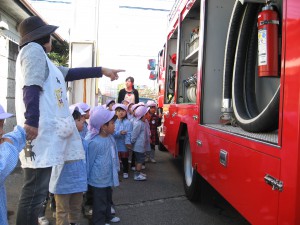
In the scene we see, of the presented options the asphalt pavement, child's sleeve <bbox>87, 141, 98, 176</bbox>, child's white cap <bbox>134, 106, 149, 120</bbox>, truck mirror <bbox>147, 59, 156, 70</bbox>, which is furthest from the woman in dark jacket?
child's sleeve <bbox>87, 141, 98, 176</bbox>

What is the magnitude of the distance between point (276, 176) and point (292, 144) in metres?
0.22

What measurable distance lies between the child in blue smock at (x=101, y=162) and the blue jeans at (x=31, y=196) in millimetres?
819

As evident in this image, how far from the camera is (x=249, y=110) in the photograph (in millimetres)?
2865

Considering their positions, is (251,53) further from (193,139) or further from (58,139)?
(58,139)

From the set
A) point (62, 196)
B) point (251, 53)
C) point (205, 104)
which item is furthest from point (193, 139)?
point (62, 196)

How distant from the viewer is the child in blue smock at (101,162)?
3104mm

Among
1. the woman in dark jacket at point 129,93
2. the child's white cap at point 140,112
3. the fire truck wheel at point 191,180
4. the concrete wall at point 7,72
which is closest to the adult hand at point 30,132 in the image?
the fire truck wheel at point 191,180

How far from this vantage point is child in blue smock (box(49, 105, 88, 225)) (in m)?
2.91

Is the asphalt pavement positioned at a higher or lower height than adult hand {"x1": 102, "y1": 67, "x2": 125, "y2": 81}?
lower

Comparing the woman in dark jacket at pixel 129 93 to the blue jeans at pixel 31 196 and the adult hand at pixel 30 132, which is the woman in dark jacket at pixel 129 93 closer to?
the blue jeans at pixel 31 196

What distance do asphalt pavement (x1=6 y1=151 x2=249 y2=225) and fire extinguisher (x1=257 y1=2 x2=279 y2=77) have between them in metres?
1.94

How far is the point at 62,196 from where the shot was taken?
2938mm

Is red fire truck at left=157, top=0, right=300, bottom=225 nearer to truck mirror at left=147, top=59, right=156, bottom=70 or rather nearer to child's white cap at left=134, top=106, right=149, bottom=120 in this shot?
child's white cap at left=134, top=106, right=149, bottom=120

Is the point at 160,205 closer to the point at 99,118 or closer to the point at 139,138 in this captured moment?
the point at 139,138
